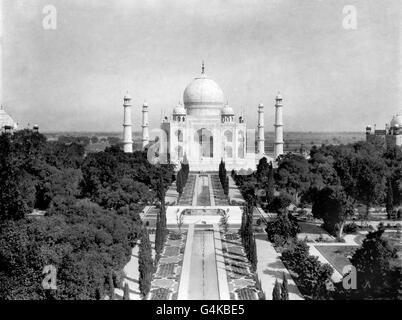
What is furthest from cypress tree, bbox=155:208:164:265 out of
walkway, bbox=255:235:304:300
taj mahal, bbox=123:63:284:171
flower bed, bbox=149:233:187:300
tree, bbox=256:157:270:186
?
taj mahal, bbox=123:63:284:171

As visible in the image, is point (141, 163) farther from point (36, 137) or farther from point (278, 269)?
point (278, 269)

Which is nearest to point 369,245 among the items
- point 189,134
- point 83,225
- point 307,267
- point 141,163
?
point 307,267

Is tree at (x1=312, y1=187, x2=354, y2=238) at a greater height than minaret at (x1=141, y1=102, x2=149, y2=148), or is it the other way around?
minaret at (x1=141, y1=102, x2=149, y2=148)

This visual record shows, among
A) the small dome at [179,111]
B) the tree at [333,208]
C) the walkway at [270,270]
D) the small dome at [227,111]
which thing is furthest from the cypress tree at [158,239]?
the small dome at [227,111]

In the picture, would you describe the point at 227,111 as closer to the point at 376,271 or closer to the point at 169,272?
the point at 169,272

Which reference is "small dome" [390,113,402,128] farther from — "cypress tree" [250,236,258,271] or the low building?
"cypress tree" [250,236,258,271]

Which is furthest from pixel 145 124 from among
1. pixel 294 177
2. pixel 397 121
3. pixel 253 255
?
pixel 253 255
